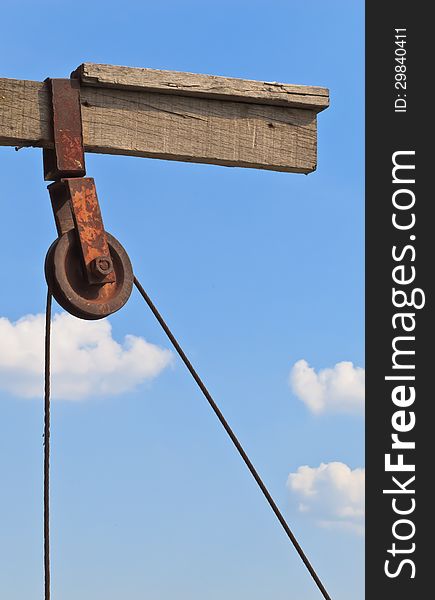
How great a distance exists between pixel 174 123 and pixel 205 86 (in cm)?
15

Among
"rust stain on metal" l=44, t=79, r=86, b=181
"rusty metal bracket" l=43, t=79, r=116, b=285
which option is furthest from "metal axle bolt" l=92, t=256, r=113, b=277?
"rust stain on metal" l=44, t=79, r=86, b=181

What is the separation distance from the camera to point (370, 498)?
5152 mm

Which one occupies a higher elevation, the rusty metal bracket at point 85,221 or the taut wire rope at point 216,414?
the rusty metal bracket at point 85,221

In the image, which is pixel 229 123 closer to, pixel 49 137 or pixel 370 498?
pixel 49 137

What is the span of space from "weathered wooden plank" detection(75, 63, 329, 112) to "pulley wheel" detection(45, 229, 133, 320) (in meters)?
0.47

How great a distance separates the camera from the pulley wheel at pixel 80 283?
11.8ft

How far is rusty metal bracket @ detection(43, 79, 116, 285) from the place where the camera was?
3.61 meters

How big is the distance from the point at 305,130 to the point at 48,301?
101cm

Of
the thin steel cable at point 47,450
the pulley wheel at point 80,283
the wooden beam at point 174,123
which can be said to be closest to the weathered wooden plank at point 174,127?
the wooden beam at point 174,123

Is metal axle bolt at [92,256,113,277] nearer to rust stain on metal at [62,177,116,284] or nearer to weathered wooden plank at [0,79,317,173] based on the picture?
rust stain on metal at [62,177,116,284]

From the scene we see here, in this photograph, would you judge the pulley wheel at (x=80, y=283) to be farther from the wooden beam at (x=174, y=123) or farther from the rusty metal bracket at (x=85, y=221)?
the wooden beam at (x=174, y=123)

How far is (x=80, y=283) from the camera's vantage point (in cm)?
363

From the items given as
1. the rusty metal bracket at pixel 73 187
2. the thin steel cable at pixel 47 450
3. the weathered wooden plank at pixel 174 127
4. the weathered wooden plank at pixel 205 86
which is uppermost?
the weathered wooden plank at pixel 205 86

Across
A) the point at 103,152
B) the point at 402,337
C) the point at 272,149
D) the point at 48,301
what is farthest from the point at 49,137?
the point at 402,337
